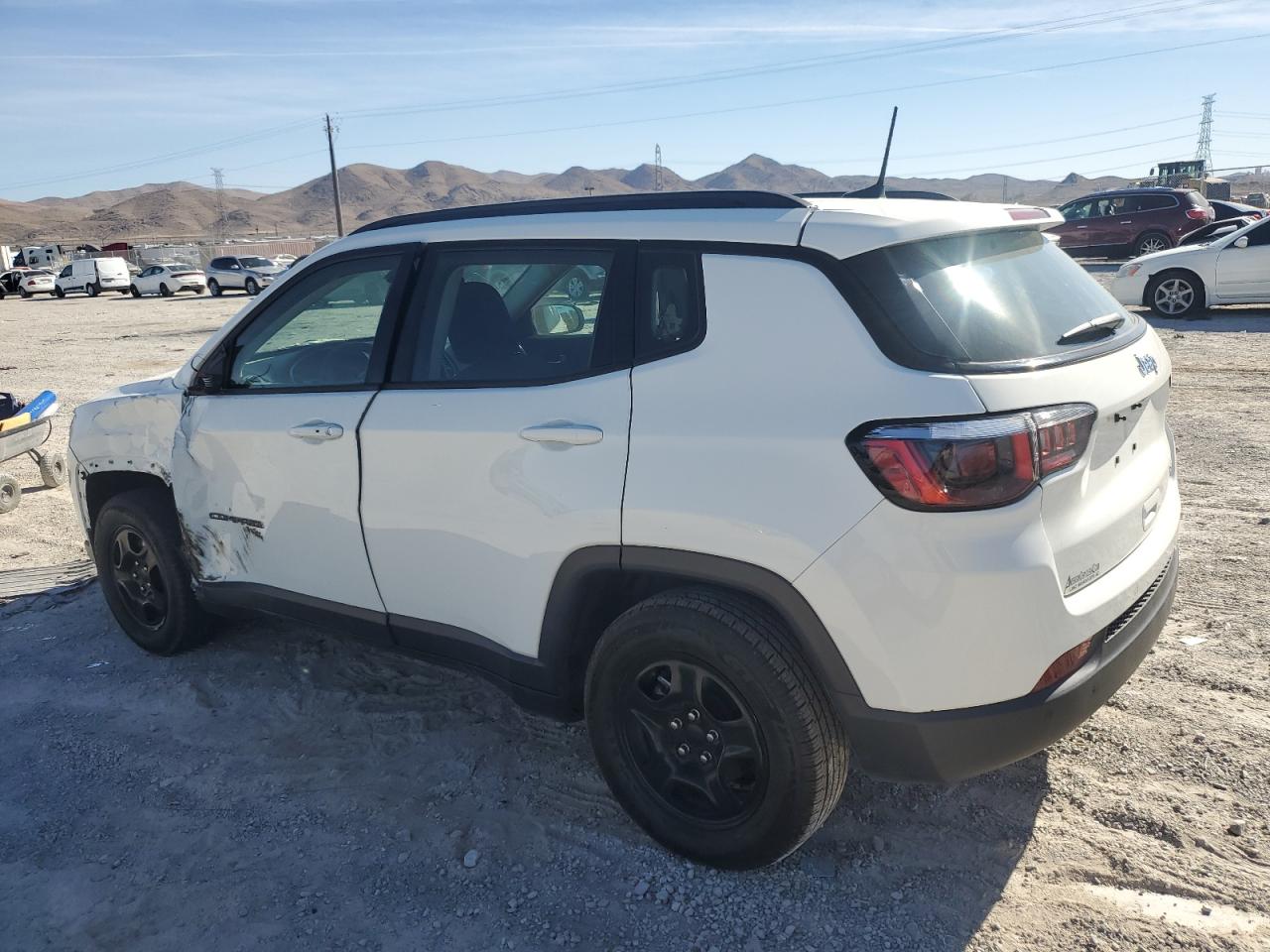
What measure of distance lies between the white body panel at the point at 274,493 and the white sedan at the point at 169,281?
4157cm

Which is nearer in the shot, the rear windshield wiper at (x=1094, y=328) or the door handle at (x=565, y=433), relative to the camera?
the rear windshield wiper at (x=1094, y=328)

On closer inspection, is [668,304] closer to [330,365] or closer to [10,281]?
[330,365]

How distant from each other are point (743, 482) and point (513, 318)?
119cm

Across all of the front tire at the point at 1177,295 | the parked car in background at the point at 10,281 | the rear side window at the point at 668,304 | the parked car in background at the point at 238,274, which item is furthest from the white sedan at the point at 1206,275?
the parked car in background at the point at 10,281

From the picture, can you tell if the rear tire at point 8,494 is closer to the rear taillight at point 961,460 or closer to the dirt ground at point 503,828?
the dirt ground at point 503,828

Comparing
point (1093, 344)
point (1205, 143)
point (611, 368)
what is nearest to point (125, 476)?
point (611, 368)

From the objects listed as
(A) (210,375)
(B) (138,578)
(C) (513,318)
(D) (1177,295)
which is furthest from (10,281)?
(C) (513,318)

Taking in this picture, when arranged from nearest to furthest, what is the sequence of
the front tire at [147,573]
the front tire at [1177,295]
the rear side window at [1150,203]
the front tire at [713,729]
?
the front tire at [713,729] → the front tire at [147,573] → the front tire at [1177,295] → the rear side window at [1150,203]

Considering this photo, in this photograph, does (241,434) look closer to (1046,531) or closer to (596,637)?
(596,637)

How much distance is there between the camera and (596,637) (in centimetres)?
310

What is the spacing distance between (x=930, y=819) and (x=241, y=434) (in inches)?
110

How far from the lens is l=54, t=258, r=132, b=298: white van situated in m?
44.5

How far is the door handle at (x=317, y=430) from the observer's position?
11.1 feet

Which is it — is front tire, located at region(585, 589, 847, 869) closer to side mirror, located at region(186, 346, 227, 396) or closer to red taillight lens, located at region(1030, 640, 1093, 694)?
red taillight lens, located at region(1030, 640, 1093, 694)
